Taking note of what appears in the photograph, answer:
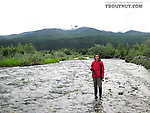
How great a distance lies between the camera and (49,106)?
856 centimetres

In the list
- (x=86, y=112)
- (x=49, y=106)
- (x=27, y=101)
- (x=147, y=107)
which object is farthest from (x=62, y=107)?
(x=147, y=107)

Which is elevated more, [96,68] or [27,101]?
[96,68]

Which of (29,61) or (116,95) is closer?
(116,95)

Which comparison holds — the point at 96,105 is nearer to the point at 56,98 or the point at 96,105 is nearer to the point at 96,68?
the point at 96,68

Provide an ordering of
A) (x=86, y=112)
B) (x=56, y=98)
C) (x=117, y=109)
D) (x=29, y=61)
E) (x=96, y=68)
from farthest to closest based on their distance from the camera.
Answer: (x=29, y=61)
(x=56, y=98)
(x=96, y=68)
(x=117, y=109)
(x=86, y=112)

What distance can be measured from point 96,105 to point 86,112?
3.96 ft

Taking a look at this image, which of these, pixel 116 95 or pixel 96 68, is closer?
pixel 96 68

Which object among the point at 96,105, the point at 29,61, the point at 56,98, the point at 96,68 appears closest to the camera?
the point at 96,105

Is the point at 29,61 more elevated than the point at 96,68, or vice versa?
the point at 96,68

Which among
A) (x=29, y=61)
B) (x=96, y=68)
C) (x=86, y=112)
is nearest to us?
(x=86, y=112)

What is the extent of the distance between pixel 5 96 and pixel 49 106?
14.1 ft

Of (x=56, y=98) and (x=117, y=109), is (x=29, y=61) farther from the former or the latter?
(x=117, y=109)

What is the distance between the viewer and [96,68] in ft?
30.9

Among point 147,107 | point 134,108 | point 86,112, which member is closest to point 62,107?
point 86,112
